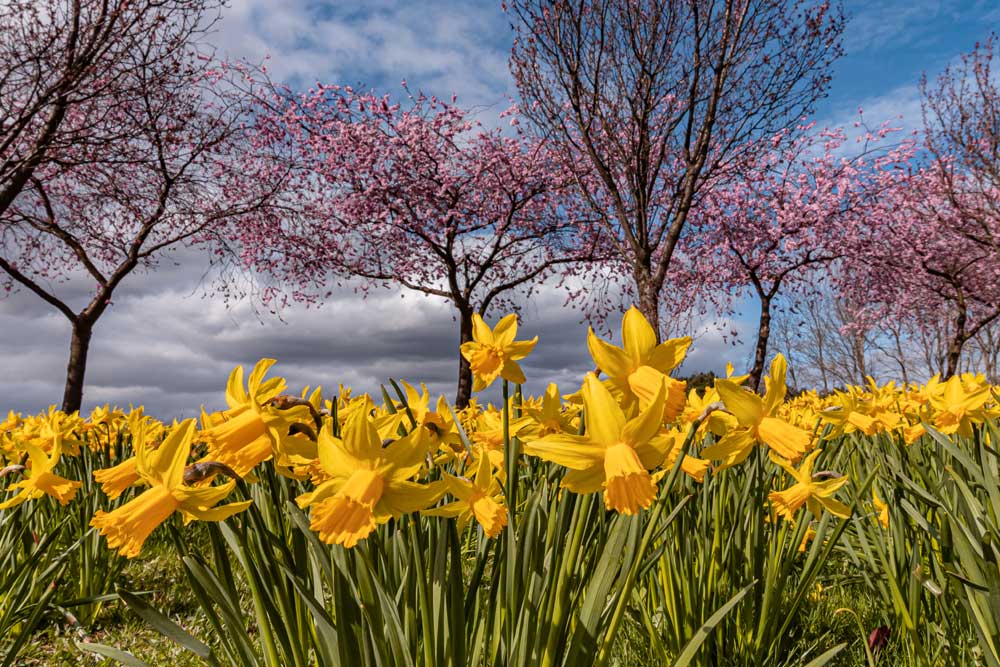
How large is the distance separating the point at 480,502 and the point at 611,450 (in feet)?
1.05

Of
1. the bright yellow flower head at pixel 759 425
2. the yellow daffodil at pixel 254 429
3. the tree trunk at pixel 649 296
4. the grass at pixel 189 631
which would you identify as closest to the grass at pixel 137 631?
the grass at pixel 189 631

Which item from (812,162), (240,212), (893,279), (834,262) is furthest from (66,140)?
(893,279)

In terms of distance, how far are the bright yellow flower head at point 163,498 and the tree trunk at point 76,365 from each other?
13.0 metres

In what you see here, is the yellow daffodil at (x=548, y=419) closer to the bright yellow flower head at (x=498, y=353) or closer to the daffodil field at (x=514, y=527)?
the daffodil field at (x=514, y=527)

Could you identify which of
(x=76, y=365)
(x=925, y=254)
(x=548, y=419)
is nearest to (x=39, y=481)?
(x=548, y=419)

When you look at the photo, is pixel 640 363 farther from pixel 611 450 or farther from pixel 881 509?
pixel 881 509

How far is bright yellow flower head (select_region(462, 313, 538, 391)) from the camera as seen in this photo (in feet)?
3.84

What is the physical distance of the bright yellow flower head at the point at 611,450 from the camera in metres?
0.93

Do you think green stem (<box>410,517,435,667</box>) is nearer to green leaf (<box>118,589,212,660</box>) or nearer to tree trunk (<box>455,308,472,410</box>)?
green leaf (<box>118,589,212,660</box>)

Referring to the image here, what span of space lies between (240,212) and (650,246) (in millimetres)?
8459

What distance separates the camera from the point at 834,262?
1642cm

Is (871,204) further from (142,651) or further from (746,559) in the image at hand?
(142,651)

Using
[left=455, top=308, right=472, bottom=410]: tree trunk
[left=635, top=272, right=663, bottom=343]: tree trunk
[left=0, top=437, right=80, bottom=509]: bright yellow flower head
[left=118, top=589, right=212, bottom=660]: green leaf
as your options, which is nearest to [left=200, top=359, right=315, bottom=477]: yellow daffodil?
[left=118, top=589, right=212, bottom=660]: green leaf

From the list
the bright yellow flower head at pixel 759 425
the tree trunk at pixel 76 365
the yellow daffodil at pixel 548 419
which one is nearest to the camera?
the bright yellow flower head at pixel 759 425
